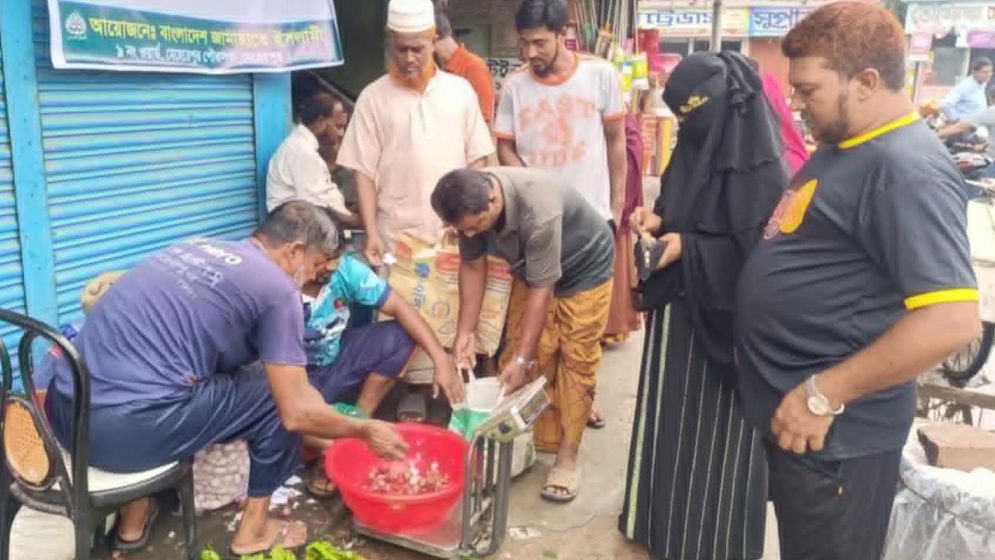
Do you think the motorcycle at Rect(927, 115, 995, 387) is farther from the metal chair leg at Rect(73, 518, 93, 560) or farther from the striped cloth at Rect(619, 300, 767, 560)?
the metal chair leg at Rect(73, 518, 93, 560)

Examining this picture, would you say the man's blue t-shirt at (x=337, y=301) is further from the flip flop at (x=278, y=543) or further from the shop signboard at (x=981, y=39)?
the shop signboard at (x=981, y=39)

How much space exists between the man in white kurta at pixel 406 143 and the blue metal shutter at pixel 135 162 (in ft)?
2.10

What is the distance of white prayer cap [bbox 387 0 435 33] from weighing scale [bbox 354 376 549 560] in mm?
1687

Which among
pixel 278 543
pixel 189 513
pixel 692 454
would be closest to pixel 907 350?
pixel 692 454

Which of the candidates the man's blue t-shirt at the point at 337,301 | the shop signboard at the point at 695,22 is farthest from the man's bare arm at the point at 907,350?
the shop signboard at the point at 695,22

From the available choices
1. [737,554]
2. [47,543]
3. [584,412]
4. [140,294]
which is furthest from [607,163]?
[47,543]

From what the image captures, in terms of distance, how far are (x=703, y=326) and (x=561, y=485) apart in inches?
42.6

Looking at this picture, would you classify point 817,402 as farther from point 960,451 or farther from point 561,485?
point 561,485

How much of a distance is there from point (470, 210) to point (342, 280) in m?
0.73

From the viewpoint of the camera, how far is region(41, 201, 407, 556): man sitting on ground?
2260 millimetres

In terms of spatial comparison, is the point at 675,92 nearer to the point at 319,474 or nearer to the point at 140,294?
the point at 140,294

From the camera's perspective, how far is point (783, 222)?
1.83 m

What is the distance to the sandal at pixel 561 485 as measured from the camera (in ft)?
10.6

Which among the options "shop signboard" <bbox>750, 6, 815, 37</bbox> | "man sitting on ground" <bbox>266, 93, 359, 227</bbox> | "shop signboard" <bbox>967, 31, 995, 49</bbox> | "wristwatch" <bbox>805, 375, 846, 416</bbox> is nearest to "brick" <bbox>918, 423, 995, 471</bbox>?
"wristwatch" <bbox>805, 375, 846, 416</bbox>
